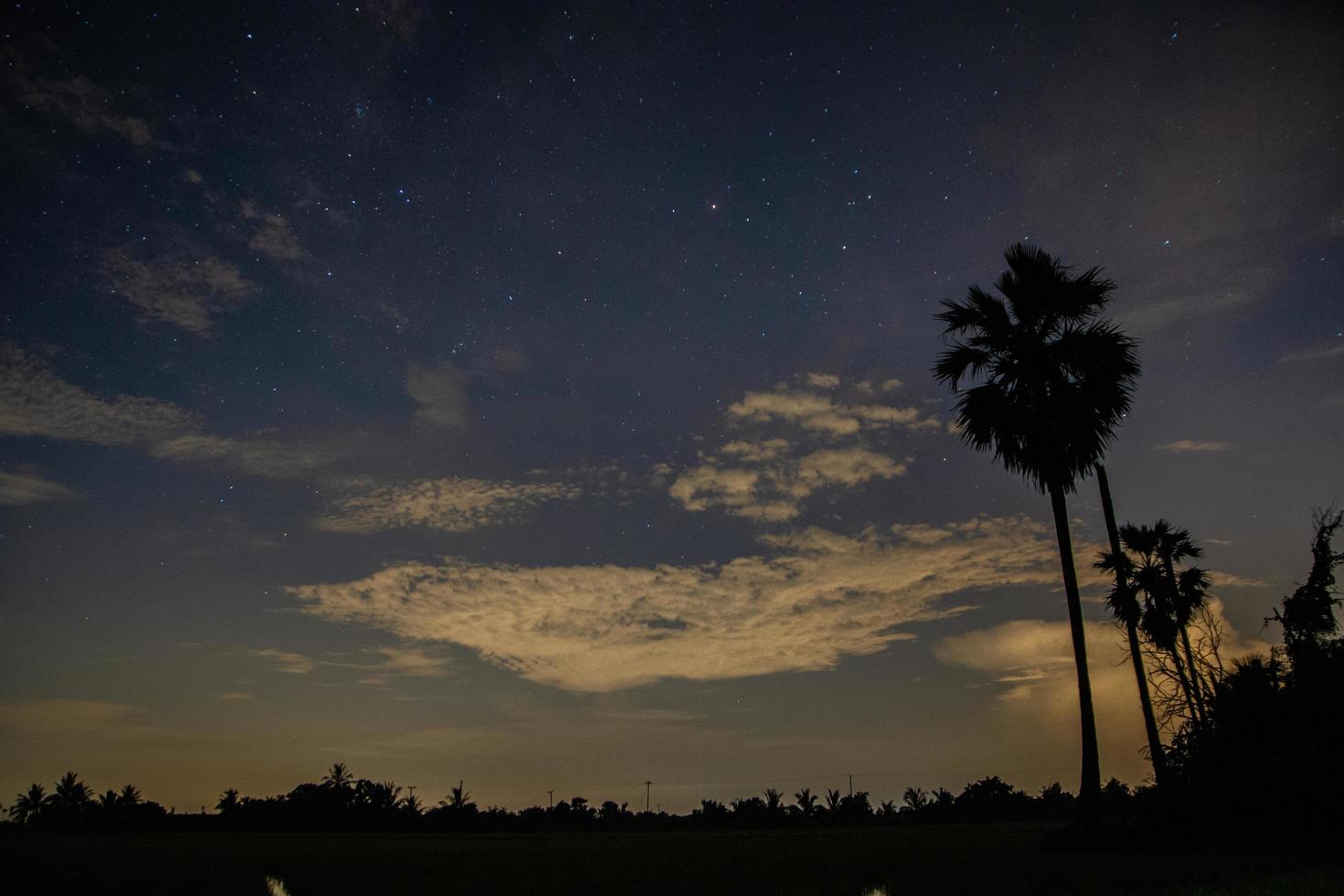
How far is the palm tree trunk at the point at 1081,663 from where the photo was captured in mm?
18703

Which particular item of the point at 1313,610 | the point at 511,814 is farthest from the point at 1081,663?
the point at 511,814

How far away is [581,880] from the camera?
15.9 meters

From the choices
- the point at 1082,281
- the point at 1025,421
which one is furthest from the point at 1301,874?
the point at 1082,281

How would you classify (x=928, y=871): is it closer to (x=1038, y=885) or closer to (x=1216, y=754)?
(x=1038, y=885)

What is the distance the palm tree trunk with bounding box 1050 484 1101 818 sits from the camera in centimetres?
1870

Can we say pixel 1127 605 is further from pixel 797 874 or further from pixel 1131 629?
pixel 797 874

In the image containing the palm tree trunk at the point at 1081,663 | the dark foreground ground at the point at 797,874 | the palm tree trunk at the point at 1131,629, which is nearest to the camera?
the dark foreground ground at the point at 797,874

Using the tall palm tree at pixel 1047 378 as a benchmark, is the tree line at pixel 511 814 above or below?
below

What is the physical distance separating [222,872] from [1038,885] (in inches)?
769

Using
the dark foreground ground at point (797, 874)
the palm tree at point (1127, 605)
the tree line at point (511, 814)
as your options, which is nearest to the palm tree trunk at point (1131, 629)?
the palm tree at point (1127, 605)

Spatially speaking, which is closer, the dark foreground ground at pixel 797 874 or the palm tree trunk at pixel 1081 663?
the dark foreground ground at pixel 797 874

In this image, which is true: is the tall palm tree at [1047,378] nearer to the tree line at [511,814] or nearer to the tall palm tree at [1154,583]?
the tall palm tree at [1154,583]

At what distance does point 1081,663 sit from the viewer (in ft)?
65.9

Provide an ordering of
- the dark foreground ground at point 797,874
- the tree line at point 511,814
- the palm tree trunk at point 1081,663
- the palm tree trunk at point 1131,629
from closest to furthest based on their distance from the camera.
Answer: the dark foreground ground at point 797,874 < the palm tree trunk at point 1081,663 < the palm tree trunk at point 1131,629 < the tree line at point 511,814
